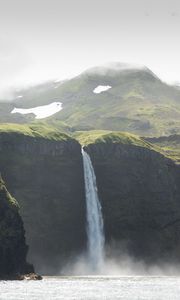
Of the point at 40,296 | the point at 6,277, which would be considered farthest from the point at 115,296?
the point at 6,277

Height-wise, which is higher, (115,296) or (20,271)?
(115,296)

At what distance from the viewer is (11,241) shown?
19262 centimetres

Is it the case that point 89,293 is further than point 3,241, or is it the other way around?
point 3,241

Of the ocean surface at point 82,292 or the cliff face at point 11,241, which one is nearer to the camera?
the ocean surface at point 82,292

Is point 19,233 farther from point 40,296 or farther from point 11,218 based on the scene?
point 40,296

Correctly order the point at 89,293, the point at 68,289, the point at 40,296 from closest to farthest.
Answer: the point at 40,296 < the point at 89,293 < the point at 68,289

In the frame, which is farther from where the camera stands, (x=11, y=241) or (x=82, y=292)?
(x=11, y=241)

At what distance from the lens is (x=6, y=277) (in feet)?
607

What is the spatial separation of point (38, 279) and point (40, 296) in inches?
2214

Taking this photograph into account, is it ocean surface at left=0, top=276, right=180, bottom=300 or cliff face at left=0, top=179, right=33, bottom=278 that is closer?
ocean surface at left=0, top=276, right=180, bottom=300

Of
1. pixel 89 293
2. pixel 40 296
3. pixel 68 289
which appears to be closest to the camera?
pixel 40 296

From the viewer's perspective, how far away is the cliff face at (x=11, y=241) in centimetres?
18812

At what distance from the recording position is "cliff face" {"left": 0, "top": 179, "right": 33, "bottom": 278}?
617 feet

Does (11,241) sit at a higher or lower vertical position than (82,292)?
lower
